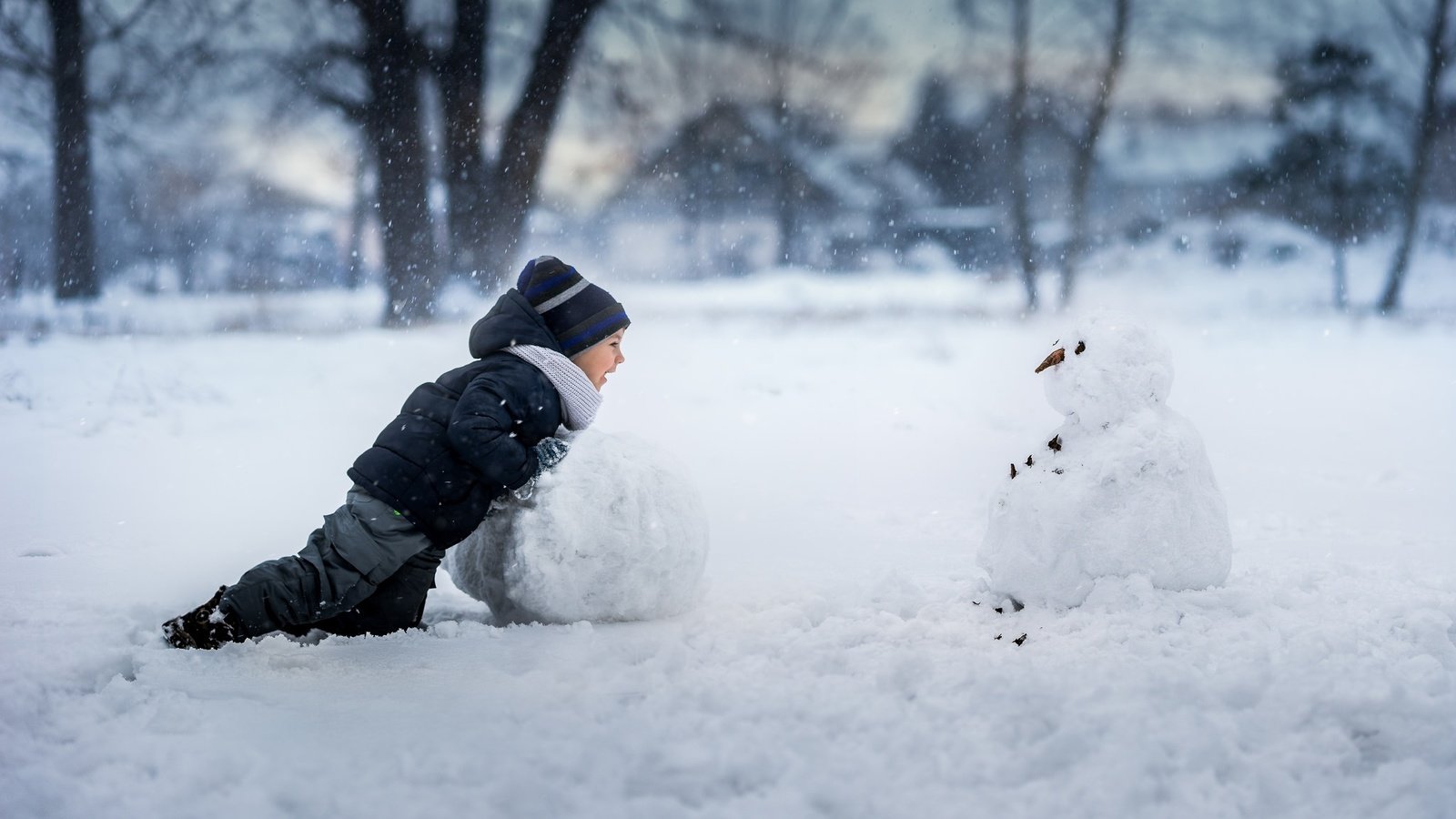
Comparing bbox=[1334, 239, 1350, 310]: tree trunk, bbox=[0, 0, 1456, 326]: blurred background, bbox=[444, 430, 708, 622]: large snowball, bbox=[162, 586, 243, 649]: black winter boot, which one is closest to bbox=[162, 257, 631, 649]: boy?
bbox=[162, 586, 243, 649]: black winter boot

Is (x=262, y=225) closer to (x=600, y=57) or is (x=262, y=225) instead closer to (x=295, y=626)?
(x=600, y=57)

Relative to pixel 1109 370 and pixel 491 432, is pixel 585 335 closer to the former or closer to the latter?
pixel 491 432

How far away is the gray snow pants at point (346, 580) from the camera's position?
339 centimetres

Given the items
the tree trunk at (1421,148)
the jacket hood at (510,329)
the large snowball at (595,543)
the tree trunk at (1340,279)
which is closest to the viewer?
the large snowball at (595,543)

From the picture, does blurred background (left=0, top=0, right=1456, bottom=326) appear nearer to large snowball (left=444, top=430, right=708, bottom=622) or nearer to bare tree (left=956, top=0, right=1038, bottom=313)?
bare tree (left=956, top=0, right=1038, bottom=313)

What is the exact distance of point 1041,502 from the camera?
11.5ft

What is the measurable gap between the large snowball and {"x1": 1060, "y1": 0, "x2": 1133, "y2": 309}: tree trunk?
1051 cm

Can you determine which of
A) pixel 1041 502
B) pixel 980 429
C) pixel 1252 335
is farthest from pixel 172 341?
pixel 1252 335

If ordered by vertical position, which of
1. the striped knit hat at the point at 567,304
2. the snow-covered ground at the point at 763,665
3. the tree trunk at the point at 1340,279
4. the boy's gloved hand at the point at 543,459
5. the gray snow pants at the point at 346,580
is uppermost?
the tree trunk at the point at 1340,279

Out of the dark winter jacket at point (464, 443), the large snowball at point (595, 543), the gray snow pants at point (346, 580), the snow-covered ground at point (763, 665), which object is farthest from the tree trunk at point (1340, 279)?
the gray snow pants at point (346, 580)

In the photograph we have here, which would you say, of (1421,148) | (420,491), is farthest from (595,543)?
(1421,148)

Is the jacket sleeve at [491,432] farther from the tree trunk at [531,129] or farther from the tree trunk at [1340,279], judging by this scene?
the tree trunk at [1340,279]

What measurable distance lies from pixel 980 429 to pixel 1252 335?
594 centimetres

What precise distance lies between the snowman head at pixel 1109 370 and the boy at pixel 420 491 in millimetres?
1649
